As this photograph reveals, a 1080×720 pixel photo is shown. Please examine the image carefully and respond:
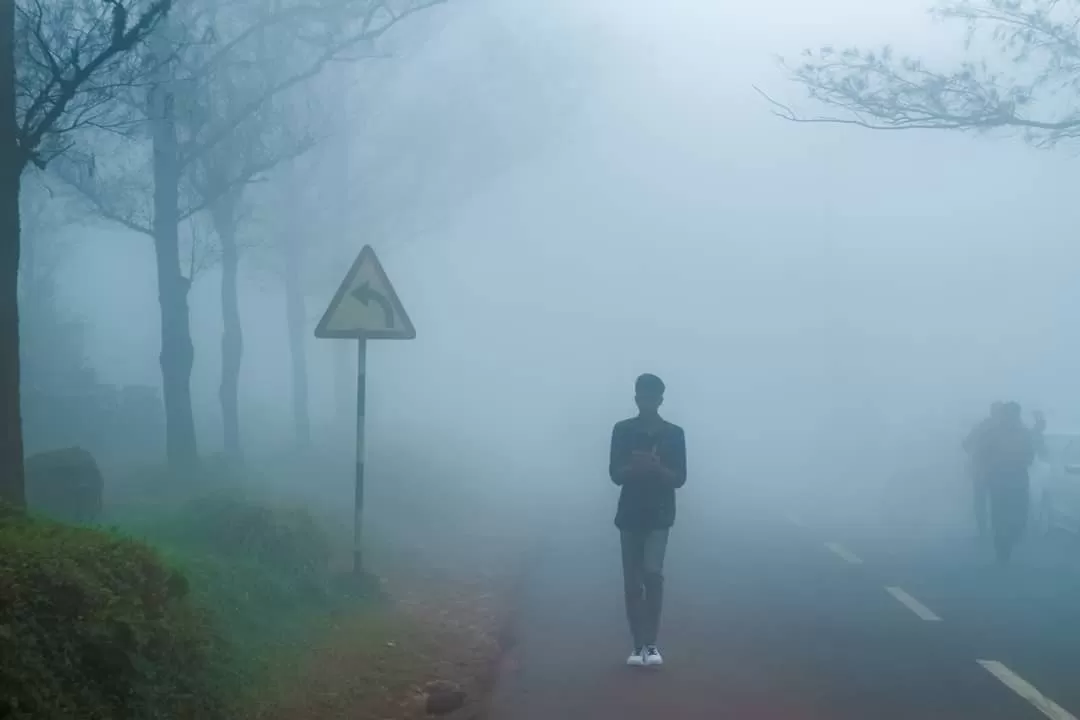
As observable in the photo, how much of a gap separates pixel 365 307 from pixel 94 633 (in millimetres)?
5832

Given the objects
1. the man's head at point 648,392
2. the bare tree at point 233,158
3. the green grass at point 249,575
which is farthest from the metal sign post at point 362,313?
the bare tree at point 233,158

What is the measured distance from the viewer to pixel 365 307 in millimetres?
11133

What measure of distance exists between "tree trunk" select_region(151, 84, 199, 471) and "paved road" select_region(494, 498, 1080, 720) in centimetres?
523

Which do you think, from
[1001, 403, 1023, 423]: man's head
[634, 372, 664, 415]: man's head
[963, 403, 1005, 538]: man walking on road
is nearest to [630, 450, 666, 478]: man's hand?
[634, 372, 664, 415]: man's head

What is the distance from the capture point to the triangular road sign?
36.2 ft

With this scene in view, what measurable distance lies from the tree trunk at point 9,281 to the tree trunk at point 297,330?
14880 mm

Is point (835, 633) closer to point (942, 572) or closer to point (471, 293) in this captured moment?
point (942, 572)

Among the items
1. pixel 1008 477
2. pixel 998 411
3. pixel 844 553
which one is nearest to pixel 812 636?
pixel 844 553

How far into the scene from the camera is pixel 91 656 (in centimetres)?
556

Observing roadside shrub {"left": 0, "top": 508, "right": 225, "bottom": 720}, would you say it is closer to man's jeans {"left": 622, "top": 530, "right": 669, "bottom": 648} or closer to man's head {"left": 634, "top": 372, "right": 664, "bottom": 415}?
man's jeans {"left": 622, "top": 530, "right": 669, "bottom": 648}

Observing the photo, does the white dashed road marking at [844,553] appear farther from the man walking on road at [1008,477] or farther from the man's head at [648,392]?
the man's head at [648,392]

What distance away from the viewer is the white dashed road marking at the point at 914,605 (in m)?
10.3

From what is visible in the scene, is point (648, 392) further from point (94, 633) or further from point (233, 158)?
point (233, 158)

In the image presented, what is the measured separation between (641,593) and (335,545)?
5491 mm
